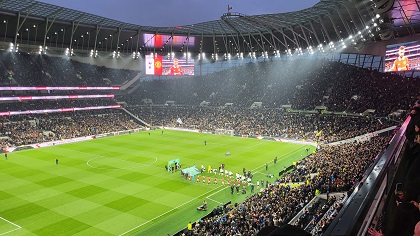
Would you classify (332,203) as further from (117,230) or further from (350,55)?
(350,55)

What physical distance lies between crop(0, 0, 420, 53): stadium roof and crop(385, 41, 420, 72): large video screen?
86.6 inches

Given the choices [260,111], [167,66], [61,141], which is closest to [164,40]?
[167,66]

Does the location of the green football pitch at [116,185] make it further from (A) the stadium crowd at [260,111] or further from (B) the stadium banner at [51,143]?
(A) the stadium crowd at [260,111]

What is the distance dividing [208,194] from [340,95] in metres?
41.5

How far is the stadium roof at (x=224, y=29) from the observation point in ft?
137

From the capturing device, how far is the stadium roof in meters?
41.8

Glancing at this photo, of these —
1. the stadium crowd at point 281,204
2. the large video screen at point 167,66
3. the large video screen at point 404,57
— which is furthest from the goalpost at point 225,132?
the stadium crowd at point 281,204

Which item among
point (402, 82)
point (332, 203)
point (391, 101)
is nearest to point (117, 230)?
point (332, 203)

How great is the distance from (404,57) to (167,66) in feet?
182

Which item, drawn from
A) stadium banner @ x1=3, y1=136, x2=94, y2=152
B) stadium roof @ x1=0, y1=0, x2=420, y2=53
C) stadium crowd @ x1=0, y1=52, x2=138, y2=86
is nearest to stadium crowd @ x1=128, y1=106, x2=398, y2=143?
stadium crowd @ x1=0, y1=52, x2=138, y2=86

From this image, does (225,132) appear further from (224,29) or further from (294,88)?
(224,29)

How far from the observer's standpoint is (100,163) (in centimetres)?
4122

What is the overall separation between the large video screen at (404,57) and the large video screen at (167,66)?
51.6m

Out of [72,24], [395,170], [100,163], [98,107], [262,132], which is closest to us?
[395,170]
